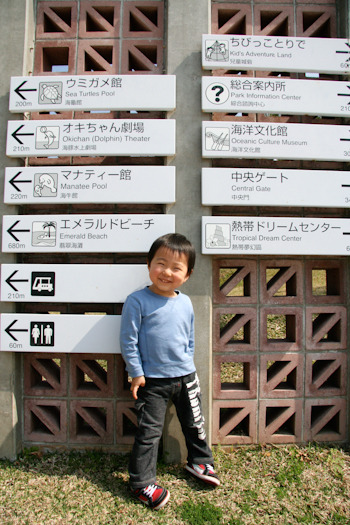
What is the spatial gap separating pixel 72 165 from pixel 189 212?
1.20m

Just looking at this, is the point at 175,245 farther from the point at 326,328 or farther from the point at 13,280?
the point at 326,328

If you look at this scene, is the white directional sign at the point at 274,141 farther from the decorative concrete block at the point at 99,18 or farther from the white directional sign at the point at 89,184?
the decorative concrete block at the point at 99,18

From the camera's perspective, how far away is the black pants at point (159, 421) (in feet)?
8.04

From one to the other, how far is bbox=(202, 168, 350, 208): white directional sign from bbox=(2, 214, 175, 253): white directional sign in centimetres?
49

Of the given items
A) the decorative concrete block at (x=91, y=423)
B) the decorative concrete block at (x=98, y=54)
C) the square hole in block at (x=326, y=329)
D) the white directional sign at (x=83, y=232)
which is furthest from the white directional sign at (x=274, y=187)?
the decorative concrete block at (x=91, y=423)

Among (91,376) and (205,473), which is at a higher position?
(91,376)

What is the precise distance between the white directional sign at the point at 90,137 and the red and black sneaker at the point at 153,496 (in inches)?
106

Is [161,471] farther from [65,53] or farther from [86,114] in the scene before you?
[65,53]

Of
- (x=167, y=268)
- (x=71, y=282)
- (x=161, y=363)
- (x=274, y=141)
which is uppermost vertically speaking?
(x=274, y=141)

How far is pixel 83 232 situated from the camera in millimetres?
2883

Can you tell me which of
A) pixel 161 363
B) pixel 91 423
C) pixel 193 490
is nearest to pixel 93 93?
pixel 161 363

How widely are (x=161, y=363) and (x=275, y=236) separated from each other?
148 centimetres

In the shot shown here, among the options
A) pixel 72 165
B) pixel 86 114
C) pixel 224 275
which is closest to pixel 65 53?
pixel 86 114


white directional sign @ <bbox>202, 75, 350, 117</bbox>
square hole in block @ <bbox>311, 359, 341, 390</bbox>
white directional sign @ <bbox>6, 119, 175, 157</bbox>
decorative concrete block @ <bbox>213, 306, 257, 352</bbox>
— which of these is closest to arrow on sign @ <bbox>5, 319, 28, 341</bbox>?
white directional sign @ <bbox>6, 119, 175, 157</bbox>
